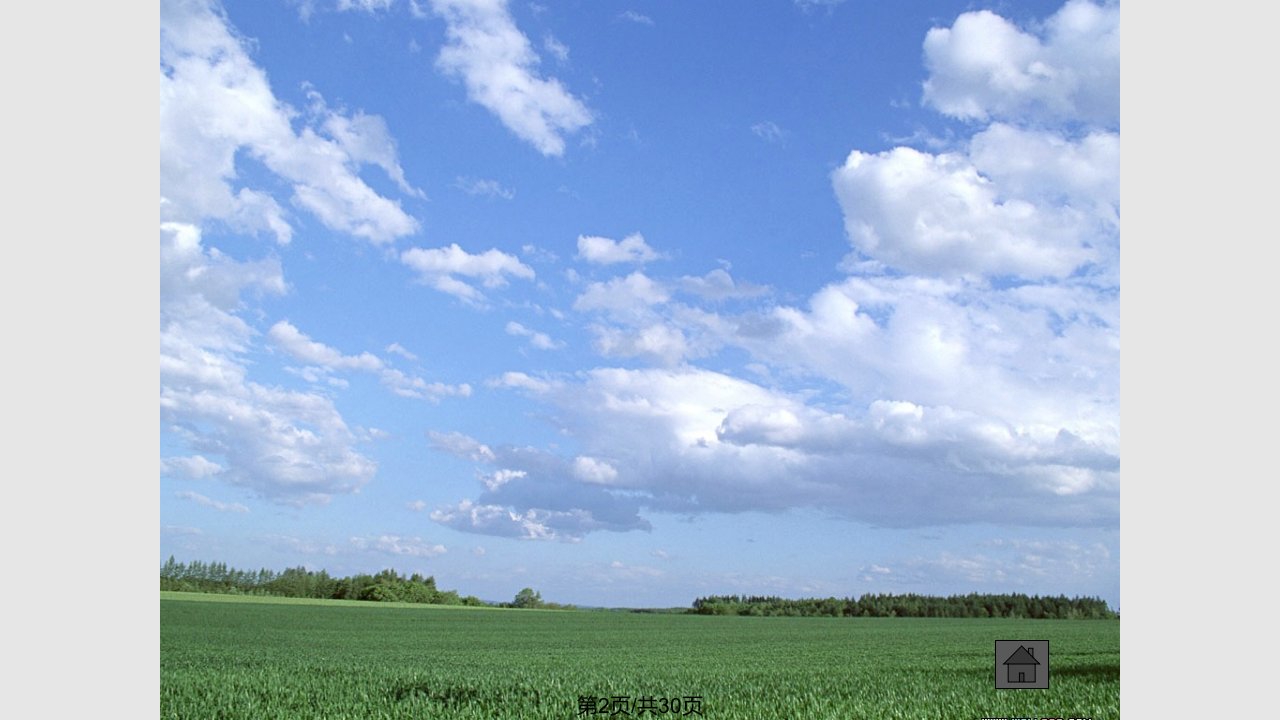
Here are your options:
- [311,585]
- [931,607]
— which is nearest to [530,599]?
[311,585]

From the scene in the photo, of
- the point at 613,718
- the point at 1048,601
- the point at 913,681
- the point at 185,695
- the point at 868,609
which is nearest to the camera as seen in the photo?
the point at 613,718

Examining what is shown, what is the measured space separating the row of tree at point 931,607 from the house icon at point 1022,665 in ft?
28.4

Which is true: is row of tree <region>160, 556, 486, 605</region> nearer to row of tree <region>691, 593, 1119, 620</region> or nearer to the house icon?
row of tree <region>691, 593, 1119, 620</region>

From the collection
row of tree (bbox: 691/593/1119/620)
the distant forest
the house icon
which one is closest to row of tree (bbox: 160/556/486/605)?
the distant forest

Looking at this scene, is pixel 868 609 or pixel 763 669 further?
pixel 868 609

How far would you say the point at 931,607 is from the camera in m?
38.6

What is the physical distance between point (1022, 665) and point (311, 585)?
3247 inches

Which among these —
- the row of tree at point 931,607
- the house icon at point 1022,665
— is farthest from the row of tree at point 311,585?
the house icon at point 1022,665

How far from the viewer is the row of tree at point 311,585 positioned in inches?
3110

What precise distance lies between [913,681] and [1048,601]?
13109mm

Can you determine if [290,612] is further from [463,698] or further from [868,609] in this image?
[463,698]

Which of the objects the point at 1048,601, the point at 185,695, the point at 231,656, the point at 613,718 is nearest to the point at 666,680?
the point at 613,718

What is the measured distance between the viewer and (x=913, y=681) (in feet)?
53.0

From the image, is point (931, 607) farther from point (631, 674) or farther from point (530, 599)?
point (530, 599)
